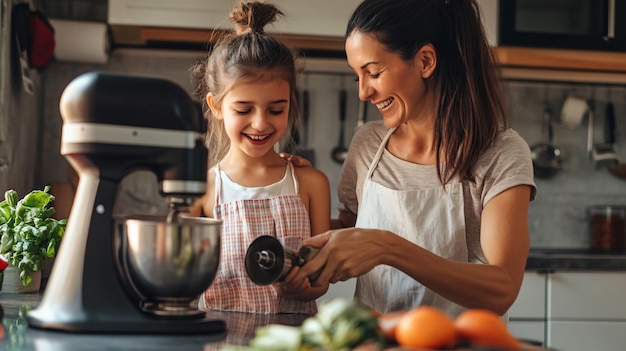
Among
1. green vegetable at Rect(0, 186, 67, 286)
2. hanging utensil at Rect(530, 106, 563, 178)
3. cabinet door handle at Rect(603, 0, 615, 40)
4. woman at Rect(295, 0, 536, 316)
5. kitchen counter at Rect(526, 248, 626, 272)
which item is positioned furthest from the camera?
hanging utensil at Rect(530, 106, 563, 178)

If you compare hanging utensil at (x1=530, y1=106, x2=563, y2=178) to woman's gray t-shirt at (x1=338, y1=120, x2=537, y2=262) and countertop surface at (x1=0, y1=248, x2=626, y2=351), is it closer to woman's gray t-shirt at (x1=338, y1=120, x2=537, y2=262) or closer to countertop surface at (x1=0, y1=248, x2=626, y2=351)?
woman's gray t-shirt at (x1=338, y1=120, x2=537, y2=262)

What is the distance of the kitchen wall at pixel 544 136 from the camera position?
3.38 meters

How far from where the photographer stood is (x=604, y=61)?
323 cm

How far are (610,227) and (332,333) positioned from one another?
2836 millimetres

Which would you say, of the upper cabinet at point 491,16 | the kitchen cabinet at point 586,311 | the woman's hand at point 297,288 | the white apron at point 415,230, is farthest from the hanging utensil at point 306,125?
the woman's hand at point 297,288

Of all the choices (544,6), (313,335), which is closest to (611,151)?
(544,6)

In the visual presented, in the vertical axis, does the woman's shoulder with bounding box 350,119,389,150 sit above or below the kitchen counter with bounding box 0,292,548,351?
above

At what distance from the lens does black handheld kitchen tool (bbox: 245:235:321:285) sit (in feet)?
4.26

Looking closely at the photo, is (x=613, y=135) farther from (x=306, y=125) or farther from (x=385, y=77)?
(x=385, y=77)

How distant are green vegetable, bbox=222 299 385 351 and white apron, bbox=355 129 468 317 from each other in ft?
2.58

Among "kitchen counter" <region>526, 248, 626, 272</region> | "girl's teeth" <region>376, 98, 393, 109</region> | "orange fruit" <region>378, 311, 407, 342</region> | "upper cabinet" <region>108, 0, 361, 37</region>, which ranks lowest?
"orange fruit" <region>378, 311, 407, 342</region>

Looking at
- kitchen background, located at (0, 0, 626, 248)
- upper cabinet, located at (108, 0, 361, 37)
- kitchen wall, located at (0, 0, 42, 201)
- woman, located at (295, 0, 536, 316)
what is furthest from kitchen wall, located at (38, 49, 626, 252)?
woman, located at (295, 0, 536, 316)

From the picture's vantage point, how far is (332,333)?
832 mm

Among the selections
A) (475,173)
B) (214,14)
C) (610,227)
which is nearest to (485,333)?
(475,173)
